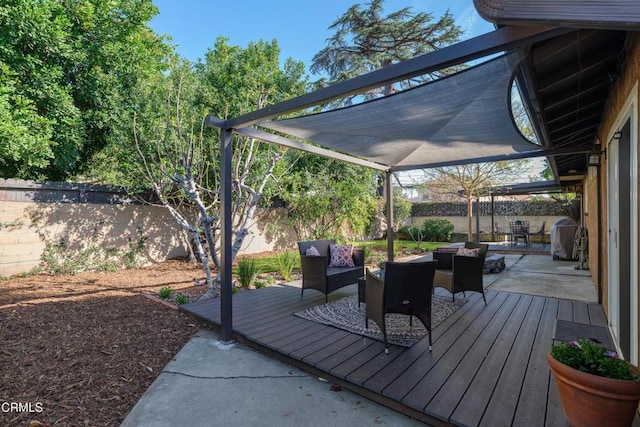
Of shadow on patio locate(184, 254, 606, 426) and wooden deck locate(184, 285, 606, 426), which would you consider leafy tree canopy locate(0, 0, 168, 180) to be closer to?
shadow on patio locate(184, 254, 606, 426)

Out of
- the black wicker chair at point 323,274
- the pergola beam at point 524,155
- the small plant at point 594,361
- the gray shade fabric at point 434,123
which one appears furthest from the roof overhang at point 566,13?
the pergola beam at point 524,155

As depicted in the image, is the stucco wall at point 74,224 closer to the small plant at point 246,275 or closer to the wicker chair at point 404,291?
the small plant at point 246,275

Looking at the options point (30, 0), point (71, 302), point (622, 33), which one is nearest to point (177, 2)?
point (30, 0)

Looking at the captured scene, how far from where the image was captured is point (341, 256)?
19.2 ft

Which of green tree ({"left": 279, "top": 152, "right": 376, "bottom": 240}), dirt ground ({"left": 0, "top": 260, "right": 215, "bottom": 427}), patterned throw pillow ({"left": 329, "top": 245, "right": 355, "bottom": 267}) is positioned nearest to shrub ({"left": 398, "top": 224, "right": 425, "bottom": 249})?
green tree ({"left": 279, "top": 152, "right": 376, "bottom": 240})

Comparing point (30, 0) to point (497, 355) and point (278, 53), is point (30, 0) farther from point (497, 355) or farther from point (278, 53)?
point (497, 355)

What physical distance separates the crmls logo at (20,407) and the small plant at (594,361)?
12.5 ft

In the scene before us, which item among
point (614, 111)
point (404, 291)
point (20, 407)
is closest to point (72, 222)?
point (20, 407)

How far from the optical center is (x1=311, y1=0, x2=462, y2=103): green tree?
1176cm

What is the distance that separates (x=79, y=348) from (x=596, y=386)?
450cm

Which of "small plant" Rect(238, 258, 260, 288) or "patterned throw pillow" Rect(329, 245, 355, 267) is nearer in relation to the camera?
"patterned throw pillow" Rect(329, 245, 355, 267)

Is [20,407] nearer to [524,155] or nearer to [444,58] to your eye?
[444,58]

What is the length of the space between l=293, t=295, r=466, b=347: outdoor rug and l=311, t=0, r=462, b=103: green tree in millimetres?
9122

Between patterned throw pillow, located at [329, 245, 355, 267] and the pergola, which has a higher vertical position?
the pergola
